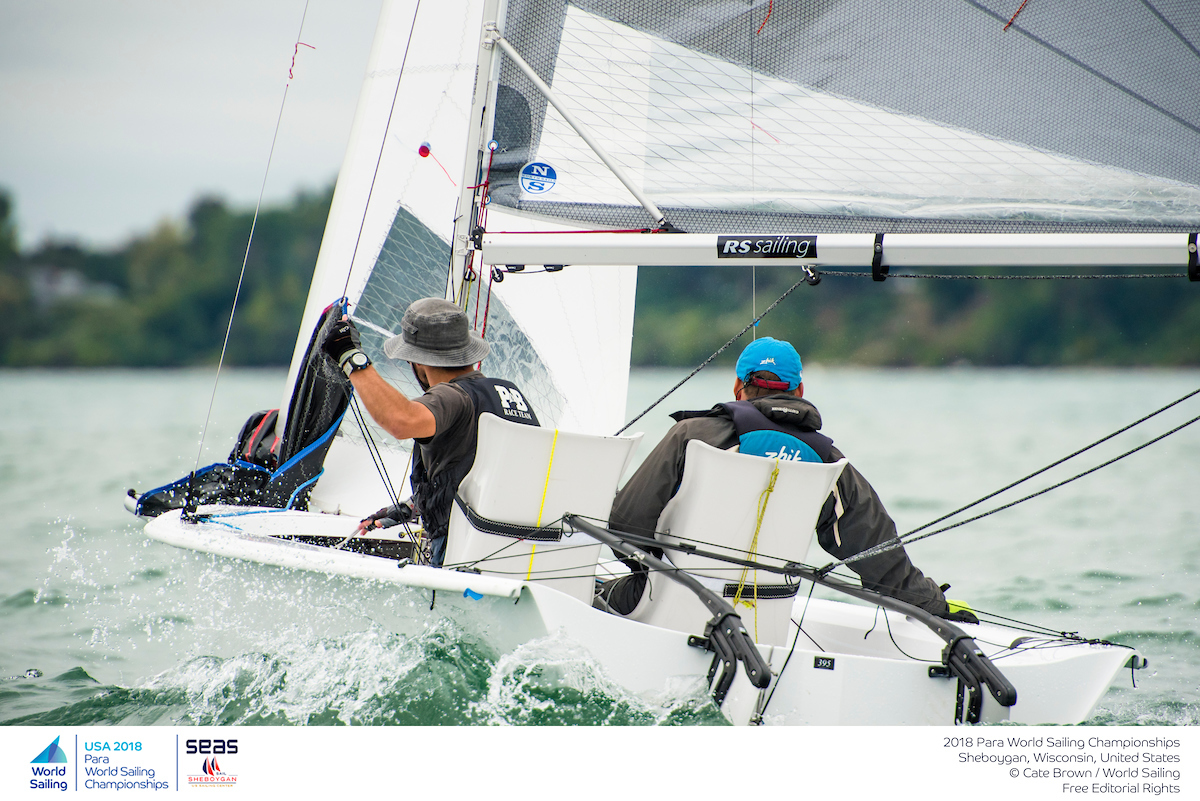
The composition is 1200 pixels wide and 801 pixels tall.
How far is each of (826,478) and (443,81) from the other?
1.96m

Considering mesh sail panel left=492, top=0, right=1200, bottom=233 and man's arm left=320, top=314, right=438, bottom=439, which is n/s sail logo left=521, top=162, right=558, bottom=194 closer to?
mesh sail panel left=492, top=0, right=1200, bottom=233

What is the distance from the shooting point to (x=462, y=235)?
278cm

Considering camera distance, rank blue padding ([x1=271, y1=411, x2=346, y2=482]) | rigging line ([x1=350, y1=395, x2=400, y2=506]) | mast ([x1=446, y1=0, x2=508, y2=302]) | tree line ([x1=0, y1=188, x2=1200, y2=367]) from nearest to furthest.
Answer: rigging line ([x1=350, y1=395, x2=400, y2=506]) → mast ([x1=446, y1=0, x2=508, y2=302]) → blue padding ([x1=271, y1=411, x2=346, y2=482]) → tree line ([x1=0, y1=188, x2=1200, y2=367])

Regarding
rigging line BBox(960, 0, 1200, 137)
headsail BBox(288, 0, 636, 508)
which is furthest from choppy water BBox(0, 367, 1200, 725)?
rigging line BBox(960, 0, 1200, 137)

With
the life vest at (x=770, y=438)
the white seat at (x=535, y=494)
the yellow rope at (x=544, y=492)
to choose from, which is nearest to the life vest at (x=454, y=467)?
the white seat at (x=535, y=494)


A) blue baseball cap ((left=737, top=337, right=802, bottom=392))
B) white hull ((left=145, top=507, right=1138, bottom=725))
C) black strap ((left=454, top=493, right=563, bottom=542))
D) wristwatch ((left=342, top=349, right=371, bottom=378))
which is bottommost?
white hull ((left=145, top=507, right=1138, bottom=725))

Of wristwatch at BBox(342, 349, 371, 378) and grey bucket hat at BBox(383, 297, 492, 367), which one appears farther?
grey bucket hat at BBox(383, 297, 492, 367)

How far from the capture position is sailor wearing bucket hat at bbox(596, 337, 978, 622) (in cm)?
225

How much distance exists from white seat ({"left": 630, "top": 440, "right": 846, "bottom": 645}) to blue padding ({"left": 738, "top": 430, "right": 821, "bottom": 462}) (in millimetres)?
162
